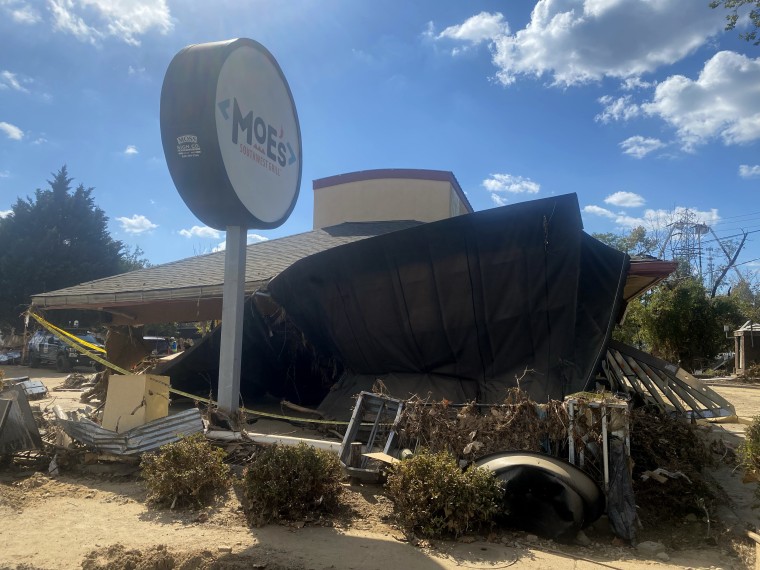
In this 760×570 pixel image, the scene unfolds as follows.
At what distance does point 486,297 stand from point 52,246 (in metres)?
32.2

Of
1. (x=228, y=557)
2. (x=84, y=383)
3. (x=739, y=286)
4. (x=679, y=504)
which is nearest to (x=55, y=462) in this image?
(x=228, y=557)

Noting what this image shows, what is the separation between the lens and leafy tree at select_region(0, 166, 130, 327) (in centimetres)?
3033

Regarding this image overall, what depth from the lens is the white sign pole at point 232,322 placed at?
20.7 feet

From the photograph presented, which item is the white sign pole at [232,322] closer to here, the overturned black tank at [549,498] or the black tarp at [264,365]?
the black tarp at [264,365]

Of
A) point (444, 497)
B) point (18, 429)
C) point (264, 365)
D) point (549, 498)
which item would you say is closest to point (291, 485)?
point (444, 497)

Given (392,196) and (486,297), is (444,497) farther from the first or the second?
(392,196)

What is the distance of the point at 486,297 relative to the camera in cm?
662

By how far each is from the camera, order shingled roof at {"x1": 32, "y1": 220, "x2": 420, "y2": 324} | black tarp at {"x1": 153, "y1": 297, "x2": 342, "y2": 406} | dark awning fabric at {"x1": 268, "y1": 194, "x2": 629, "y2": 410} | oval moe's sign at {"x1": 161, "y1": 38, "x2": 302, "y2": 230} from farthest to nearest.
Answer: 1. shingled roof at {"x1": 32, "y1": 220, "x2": 420, "y2": 324}
2. black tarp at {"x1": 153, "y1": 297, "x2": 342, "y2": 406}
3. dark awning fabric at {"x1": 268, "y1": 194, "x2": 629, "y2": 410}
4. oval moe's sign at {"x1": 161, "y1": 38, "x2": 302, "y2": 230}

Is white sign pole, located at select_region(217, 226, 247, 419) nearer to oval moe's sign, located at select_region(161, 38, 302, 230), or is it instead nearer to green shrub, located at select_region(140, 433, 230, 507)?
oval moe's sign, located at select_region(161, 38, 302, 230)

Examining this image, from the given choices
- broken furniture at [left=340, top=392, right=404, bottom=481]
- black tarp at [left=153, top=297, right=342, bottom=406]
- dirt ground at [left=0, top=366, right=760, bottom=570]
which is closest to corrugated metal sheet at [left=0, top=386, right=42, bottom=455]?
dirt ground at [left=0, top=366, right=760, bottom=570]

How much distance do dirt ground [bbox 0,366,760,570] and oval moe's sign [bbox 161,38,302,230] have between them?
310 centimetres

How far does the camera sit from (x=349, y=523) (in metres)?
4.41

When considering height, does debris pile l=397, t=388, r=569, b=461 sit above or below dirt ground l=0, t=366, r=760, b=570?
above

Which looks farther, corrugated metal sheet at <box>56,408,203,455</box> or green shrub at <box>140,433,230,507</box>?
corrugated metal sheet at <box>56,408,203,455</box>
